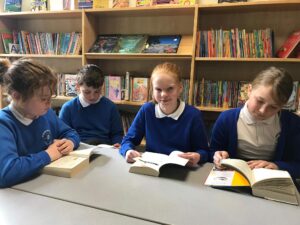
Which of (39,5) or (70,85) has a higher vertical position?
(39,5)

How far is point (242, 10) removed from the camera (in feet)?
7.00

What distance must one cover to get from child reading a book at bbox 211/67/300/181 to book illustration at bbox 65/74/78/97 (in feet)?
5.69

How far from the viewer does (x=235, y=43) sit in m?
2.08

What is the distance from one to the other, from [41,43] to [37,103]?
6.27 ft

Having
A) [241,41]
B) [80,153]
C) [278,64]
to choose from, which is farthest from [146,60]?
[80,153]

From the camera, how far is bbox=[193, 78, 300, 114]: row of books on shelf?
2156 mm

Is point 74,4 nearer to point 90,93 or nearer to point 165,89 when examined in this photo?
point 90,93

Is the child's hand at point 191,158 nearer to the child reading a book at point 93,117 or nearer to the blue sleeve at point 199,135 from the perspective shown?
the blue sleeve at point 199,135

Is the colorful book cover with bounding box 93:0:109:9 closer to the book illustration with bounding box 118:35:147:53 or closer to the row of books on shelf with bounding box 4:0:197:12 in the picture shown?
the row of books on shelf with bounding box 4:0:197:12

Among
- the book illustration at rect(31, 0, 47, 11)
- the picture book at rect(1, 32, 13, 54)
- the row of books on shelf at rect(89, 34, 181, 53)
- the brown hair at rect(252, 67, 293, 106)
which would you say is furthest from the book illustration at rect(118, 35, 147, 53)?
the brown hair at rect(252, 67, 293, 106)

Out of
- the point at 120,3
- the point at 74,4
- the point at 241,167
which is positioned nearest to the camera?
the point at 241,167

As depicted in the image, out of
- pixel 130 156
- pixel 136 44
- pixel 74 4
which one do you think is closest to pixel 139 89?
pixel 136 44

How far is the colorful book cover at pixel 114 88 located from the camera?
2.45 metres

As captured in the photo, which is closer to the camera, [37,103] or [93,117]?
[37,103]
